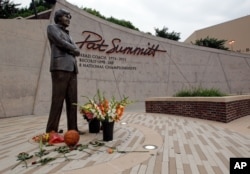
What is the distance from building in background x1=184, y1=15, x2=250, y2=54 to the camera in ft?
83.9

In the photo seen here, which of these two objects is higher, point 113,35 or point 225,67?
point 113,35

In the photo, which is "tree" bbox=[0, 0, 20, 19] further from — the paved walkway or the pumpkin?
the pumpkin

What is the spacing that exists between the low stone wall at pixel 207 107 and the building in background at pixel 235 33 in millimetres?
17613

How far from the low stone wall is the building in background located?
1761 centimetres

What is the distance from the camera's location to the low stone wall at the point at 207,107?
773 cm

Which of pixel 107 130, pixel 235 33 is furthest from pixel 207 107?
pixel 235 33

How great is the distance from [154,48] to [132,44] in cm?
167

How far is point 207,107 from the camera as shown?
8391 mm

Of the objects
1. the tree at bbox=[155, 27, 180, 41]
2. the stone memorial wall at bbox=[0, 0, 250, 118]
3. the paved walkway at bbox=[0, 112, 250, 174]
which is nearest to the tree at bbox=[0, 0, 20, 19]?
the stone memorial wall at bbox=[0, 0, 250, 118]

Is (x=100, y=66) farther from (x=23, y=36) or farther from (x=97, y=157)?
(x=97, y=157)

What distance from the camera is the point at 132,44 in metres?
14.0

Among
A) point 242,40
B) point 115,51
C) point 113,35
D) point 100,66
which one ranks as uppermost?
point 242,40

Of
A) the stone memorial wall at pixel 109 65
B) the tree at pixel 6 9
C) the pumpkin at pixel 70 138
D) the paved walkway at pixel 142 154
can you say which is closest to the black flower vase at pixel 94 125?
the paved walkway at pixel 142 154

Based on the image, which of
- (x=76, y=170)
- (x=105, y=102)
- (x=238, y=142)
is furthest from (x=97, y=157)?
(x=238, y=142)
